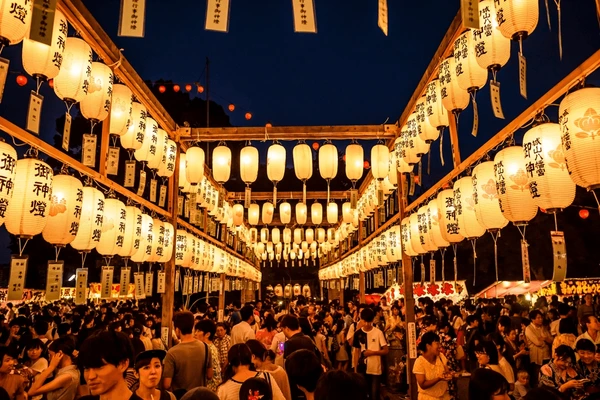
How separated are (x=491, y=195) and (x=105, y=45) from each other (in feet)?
21.3

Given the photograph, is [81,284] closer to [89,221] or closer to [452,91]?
[89,221]

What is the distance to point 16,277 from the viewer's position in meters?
5.77

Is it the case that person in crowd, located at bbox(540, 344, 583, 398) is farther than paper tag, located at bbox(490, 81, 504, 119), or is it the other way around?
paper tag, located at bbox(490, 81, 504, 119)

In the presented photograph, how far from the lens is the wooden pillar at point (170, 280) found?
11.0 m

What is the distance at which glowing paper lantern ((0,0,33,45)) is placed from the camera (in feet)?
14.6

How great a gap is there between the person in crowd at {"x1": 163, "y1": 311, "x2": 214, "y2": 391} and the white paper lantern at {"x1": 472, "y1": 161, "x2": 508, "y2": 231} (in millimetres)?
4193

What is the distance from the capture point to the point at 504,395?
3672mm

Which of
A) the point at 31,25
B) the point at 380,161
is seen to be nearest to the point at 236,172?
the point at 380,161

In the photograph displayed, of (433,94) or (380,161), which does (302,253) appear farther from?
(433,94)

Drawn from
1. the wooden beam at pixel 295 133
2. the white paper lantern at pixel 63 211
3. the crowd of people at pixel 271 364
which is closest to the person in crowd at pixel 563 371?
the crowd of people at pixel 271 364

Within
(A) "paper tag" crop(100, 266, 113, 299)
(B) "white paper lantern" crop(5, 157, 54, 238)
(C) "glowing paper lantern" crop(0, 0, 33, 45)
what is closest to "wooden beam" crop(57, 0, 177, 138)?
(C) "glowing paper lantern" crop(0, 0, 33, 45)

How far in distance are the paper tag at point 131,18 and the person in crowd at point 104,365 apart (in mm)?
4476

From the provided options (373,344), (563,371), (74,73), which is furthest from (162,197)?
(563,371)

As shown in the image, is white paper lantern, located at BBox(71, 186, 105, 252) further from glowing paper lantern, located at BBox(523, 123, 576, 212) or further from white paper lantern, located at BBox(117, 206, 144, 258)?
glowing paper lantern, located at BBox(523, 123, 576, 212)
